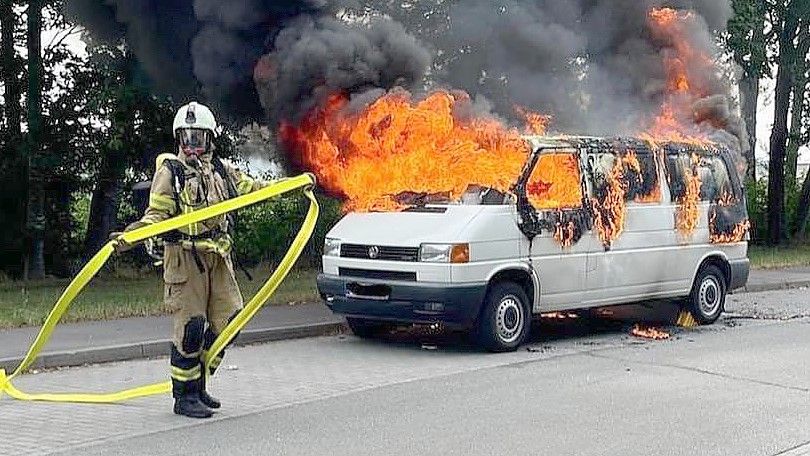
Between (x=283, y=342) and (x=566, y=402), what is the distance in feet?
12.8

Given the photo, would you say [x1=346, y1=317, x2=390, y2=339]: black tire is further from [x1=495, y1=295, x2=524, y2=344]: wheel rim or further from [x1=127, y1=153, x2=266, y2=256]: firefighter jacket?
[x1=127, y1=153, x2=266, y2=256]: firefighter jacket

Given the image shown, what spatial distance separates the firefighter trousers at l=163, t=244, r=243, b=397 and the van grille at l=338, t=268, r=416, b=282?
2.66 metres

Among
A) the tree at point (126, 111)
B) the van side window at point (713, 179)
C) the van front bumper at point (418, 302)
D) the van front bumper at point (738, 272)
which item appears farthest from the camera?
the tree at point (126, 111)

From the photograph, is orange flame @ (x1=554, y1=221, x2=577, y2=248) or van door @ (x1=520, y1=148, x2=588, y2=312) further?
orange flame @ (x1=554, y1=221, x2=577, y2=248)

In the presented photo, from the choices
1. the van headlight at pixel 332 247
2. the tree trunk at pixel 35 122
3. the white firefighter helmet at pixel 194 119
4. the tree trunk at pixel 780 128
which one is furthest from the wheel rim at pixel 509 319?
the tree trunk at pixel 780 128

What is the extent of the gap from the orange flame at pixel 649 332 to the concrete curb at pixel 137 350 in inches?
122

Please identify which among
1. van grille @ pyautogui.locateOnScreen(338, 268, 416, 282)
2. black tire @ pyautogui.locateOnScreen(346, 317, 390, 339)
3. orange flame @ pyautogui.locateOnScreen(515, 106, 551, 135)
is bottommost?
black tire @ pyautogui.locateOnScreen(346, 317, 390, 339)

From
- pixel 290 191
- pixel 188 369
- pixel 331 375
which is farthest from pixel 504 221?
pixel 188 369

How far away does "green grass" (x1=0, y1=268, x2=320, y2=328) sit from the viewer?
11.6 m

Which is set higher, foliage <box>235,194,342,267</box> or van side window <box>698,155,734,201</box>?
van side window <box>698,155,734,201</box>

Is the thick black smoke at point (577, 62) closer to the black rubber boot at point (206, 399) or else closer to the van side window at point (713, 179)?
the van side window at point (713, 179)

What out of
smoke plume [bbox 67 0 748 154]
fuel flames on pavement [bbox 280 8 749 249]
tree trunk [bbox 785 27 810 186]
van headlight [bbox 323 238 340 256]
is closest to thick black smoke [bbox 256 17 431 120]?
smoke plume [bbox 67 0 748 154]

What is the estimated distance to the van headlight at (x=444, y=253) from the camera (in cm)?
932

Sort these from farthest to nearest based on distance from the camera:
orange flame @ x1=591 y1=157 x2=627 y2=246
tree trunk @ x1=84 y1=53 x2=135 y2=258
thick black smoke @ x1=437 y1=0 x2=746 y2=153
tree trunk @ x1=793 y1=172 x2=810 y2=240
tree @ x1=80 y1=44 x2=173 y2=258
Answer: tree trunk @ x1=793 y1=172 x2=810 y2=240 → tree trunk @ x1=84 y1=53 x2=135 y2=258 → tree @ x1=80 y1=44 x2=173 y2=258 → thick black smoke @ x1=437 y1=0 x2=746 y2=153 → orange flame @ x1=591 y1=157 x2=627 y2=246
